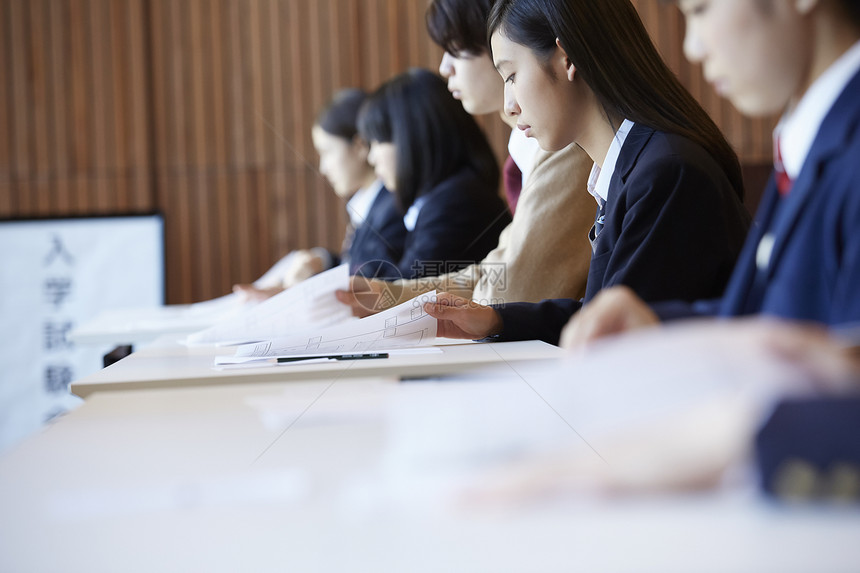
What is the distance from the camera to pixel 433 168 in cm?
186

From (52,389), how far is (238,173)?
998mm

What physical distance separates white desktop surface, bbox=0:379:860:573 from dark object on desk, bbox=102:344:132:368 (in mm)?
1142

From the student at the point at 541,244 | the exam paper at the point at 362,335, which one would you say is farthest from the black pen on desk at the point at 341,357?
the student at the point at 541,244

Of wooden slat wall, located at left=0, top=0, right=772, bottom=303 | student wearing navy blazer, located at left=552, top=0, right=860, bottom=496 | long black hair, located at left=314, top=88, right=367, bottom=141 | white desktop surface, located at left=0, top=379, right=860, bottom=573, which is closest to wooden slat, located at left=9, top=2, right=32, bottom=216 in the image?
wooden slat wall, located at left=0, top=0, right=772, bottom=303

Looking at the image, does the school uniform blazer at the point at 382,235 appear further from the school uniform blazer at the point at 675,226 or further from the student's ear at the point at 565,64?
the school uniform blazer at the point at 675,226

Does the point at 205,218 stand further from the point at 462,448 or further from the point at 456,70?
the point at 462,448

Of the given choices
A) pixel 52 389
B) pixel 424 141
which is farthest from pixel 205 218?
pixel 424 141

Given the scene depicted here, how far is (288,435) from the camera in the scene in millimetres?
545

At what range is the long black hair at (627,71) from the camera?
3.09 ft

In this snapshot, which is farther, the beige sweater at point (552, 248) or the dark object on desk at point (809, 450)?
the beige sweater at point (552, 248)

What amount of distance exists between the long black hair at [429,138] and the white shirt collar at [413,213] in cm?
2

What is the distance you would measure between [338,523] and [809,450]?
0.60 ft

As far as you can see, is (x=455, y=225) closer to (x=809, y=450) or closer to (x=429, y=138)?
(x=429, y=138)

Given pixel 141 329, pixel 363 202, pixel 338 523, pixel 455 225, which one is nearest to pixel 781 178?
pixel 338 523
